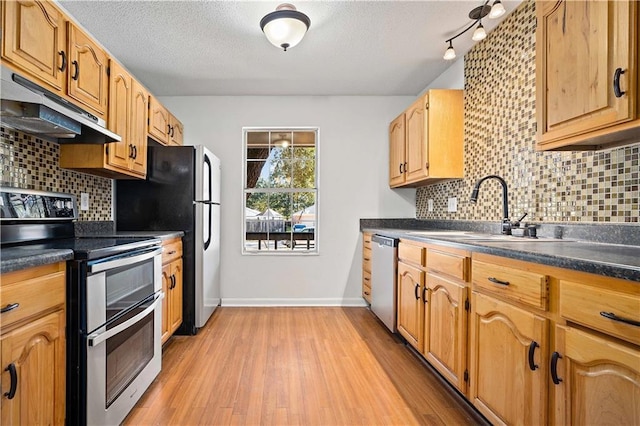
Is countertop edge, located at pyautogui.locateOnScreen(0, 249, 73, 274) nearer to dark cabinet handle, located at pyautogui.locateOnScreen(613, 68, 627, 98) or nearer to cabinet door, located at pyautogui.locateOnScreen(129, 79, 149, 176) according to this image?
cabinet door, located at pyautogui.locateOnScreen(129, 79, 149, 176)

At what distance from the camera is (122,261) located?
1612 mm

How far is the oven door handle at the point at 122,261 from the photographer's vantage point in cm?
139

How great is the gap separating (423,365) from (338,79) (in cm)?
276

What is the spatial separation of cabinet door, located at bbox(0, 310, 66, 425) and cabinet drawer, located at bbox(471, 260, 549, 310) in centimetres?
180

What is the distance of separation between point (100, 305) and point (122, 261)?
0.82 ft

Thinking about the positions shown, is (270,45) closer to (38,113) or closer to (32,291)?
(38,113)

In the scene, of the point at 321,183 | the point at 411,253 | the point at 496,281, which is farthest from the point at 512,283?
the point at 321,183

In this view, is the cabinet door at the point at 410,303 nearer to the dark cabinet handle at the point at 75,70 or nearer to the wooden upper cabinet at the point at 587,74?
the wooden upper cabinet at the point at 587,74

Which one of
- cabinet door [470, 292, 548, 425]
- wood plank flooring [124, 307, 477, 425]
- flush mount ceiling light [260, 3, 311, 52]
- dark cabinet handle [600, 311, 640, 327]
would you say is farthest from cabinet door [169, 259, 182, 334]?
dark cabinet handle [600, 311, 640, 327]

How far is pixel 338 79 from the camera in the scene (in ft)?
11.2

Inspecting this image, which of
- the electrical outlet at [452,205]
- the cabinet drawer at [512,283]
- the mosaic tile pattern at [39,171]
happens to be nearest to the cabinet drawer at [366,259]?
the electrical outlet at [452,205]

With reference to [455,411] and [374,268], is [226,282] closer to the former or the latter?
[374,268]

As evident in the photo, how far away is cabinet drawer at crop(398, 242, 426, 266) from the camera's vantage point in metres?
2.23

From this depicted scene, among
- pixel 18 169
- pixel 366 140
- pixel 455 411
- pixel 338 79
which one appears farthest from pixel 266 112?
pixel 455 411
